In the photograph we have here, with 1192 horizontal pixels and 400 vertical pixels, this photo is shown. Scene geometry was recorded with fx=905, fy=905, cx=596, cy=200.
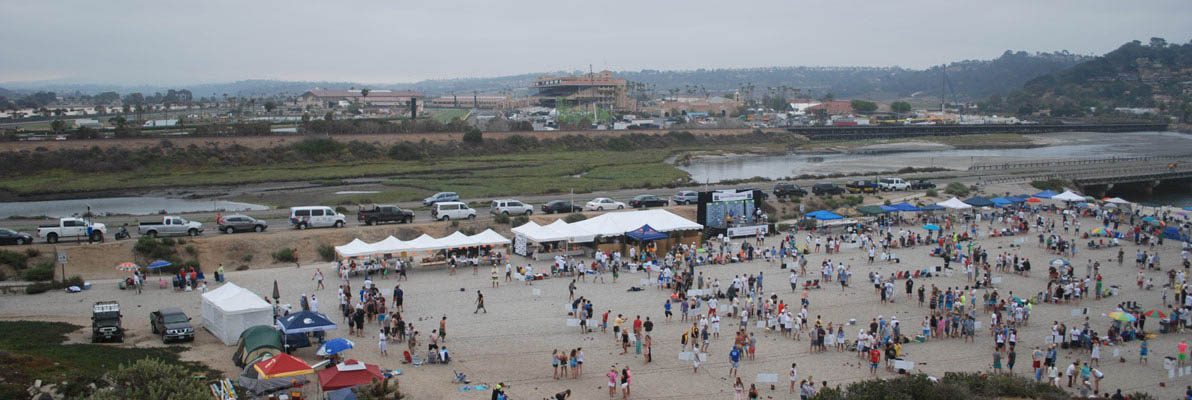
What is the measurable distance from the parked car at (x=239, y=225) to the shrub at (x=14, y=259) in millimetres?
Result: 6192

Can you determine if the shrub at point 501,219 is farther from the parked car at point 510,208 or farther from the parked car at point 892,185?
the parked car at point 892,185

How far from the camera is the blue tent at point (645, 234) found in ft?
99.5

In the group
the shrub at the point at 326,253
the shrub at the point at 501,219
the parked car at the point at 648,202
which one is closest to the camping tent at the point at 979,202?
the parked car at the point at 648,202

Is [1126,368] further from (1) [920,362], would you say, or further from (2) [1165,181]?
(2) [1165,181]

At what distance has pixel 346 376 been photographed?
15438mm

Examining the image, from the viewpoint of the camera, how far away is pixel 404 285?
26.1 meters

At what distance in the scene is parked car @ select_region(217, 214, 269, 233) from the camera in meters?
32.1

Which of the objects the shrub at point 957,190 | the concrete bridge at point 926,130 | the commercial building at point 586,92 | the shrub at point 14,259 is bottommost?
the concrete bridge at point 926,130

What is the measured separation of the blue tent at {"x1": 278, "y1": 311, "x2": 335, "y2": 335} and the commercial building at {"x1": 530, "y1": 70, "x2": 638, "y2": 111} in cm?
13607

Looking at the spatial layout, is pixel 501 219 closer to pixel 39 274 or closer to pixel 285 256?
pixel 285 256

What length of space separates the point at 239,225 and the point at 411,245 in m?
7.99

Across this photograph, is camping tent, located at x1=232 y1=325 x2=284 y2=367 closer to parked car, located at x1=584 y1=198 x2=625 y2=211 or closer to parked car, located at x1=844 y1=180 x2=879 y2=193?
parked car, located at x1=584 y1=198 x2=625 y2=211

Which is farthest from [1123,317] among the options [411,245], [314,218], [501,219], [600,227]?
[314,218]

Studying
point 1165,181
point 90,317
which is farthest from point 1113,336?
point 1165,181
